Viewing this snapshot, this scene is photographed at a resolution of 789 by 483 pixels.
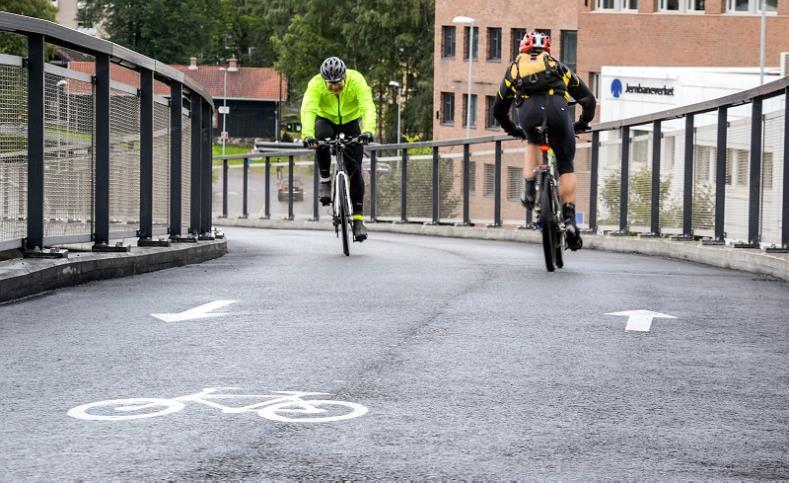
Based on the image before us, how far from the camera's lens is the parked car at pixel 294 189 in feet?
112

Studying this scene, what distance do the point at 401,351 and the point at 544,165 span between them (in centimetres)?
577

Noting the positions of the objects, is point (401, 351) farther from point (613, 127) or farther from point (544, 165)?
point (613, 127)

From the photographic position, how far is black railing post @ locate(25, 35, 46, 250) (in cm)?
984

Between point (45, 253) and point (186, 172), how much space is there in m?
5.81

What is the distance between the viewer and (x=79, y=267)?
1041 cm

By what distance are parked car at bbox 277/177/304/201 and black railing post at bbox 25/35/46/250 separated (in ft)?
77.8

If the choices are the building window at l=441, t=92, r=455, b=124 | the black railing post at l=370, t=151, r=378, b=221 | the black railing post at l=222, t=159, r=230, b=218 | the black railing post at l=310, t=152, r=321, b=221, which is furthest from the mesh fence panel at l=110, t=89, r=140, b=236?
the building window at l=441, t=92, r=455, b=124

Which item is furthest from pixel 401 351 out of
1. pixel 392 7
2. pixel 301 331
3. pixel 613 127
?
pixel 392 7

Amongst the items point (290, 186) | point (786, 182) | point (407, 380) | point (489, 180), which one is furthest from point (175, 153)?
point (290, 186)

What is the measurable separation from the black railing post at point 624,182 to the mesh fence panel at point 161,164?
256 inches

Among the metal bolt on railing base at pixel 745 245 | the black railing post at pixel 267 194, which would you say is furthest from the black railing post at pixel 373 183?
the metal bolt on railing base at pixel 745 245

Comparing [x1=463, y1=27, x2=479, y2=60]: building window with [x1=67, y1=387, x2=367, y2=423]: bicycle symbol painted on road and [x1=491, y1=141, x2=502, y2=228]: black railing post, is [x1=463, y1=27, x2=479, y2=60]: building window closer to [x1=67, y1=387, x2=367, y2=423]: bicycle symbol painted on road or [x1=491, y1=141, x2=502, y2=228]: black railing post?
[x1=491, y1=141, x2=502, y2=228]: black railing post

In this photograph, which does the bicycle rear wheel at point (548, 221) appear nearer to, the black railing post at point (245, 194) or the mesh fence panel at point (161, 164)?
the mesh fence panel at point (161, 164)

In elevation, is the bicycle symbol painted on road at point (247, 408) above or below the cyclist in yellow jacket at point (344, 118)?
below
